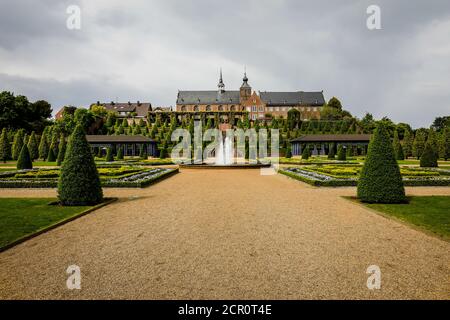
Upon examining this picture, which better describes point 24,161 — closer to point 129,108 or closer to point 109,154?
point 109,154

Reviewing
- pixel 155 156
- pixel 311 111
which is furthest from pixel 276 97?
pixel 155 156

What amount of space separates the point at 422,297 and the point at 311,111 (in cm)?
9958

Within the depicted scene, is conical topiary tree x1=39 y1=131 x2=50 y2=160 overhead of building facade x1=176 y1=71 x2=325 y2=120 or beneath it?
beneath

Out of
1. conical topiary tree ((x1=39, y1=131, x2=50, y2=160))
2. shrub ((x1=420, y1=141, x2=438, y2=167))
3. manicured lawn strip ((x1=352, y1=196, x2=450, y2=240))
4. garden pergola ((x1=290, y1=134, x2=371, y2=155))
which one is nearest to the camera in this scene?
manicured lawn strip ((x1=352, y1=196, x2=450, y2=240))

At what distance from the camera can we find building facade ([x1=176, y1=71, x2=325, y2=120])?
325 ft

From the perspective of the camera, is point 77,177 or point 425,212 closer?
point 425,212

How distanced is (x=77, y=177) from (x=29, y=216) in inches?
83.5

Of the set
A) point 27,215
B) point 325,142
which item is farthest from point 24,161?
point 325,142

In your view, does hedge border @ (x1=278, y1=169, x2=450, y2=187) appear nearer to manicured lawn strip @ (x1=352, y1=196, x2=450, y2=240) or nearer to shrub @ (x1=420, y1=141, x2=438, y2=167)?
manicured lawn strip @ (x1=352, y1=196, x2=450, y2=240)

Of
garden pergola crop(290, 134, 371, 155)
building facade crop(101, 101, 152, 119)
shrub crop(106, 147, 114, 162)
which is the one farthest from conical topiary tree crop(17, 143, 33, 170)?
building facade crop(101, 101, 152, 119)

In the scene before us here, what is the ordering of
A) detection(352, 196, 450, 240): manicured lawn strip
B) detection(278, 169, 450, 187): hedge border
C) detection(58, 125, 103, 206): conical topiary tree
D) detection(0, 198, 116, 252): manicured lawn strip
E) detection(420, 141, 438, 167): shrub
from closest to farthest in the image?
detection(0, 198, 116, 252): manicured lawn strip
detection(352, 196, 450, 240): manicured lawn strip
detection(58, 125, 103, 206): conical topiary tree
detection(278, 169, 450, 187): hedge border
detection(420, 141, 438, 167): shrub

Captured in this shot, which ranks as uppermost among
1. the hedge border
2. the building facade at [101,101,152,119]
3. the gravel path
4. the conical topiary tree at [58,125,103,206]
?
the building facade at [101,101,152,119]

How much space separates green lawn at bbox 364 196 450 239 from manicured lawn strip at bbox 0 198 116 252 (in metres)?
9.59

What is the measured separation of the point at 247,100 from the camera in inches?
3804
